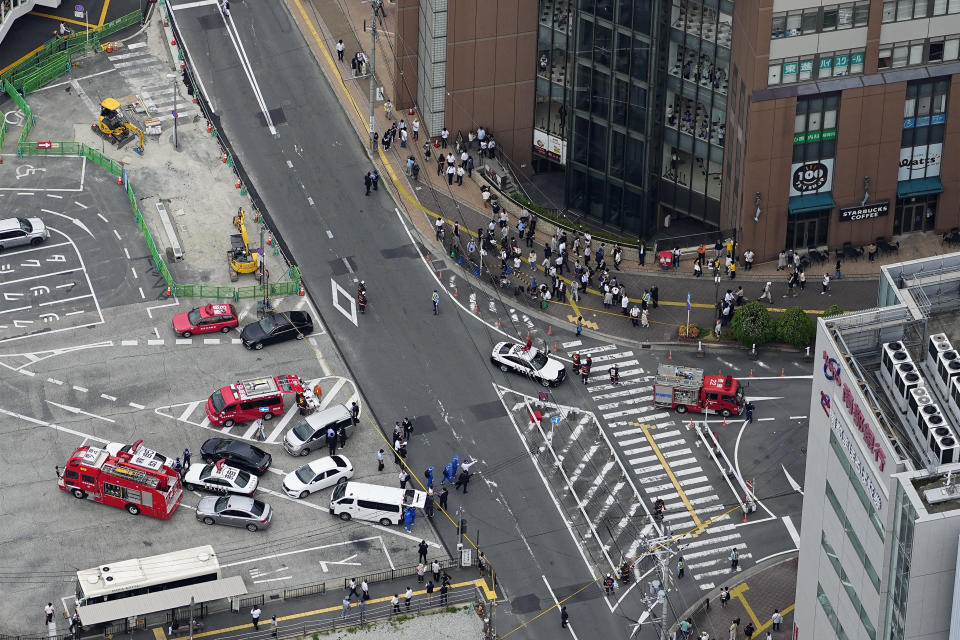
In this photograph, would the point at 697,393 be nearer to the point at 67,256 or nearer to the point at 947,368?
the point at 947,368

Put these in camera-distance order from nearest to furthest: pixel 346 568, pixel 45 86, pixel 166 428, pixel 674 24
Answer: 1. pixel 346 568
2. pixel 166 428
3. pixel 674 24
4. pixel 45 86

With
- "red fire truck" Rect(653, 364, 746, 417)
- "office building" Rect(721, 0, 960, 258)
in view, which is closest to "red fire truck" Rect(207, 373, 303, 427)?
"red fire truck" Rect(653, 364, 746, 417)

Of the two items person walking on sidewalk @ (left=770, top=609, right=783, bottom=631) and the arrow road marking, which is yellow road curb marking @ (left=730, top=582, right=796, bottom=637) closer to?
person walking on sidewalk @ (left=770, top=609, right=783, bottom=631)

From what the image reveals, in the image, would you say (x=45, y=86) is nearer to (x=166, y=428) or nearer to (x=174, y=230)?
(x=174, y=230)

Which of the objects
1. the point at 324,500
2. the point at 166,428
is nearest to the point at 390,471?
the point at 324,500

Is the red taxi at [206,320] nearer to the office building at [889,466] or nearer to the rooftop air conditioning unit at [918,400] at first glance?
the office building at [889,466]

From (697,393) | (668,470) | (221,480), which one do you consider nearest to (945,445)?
(668,470)
